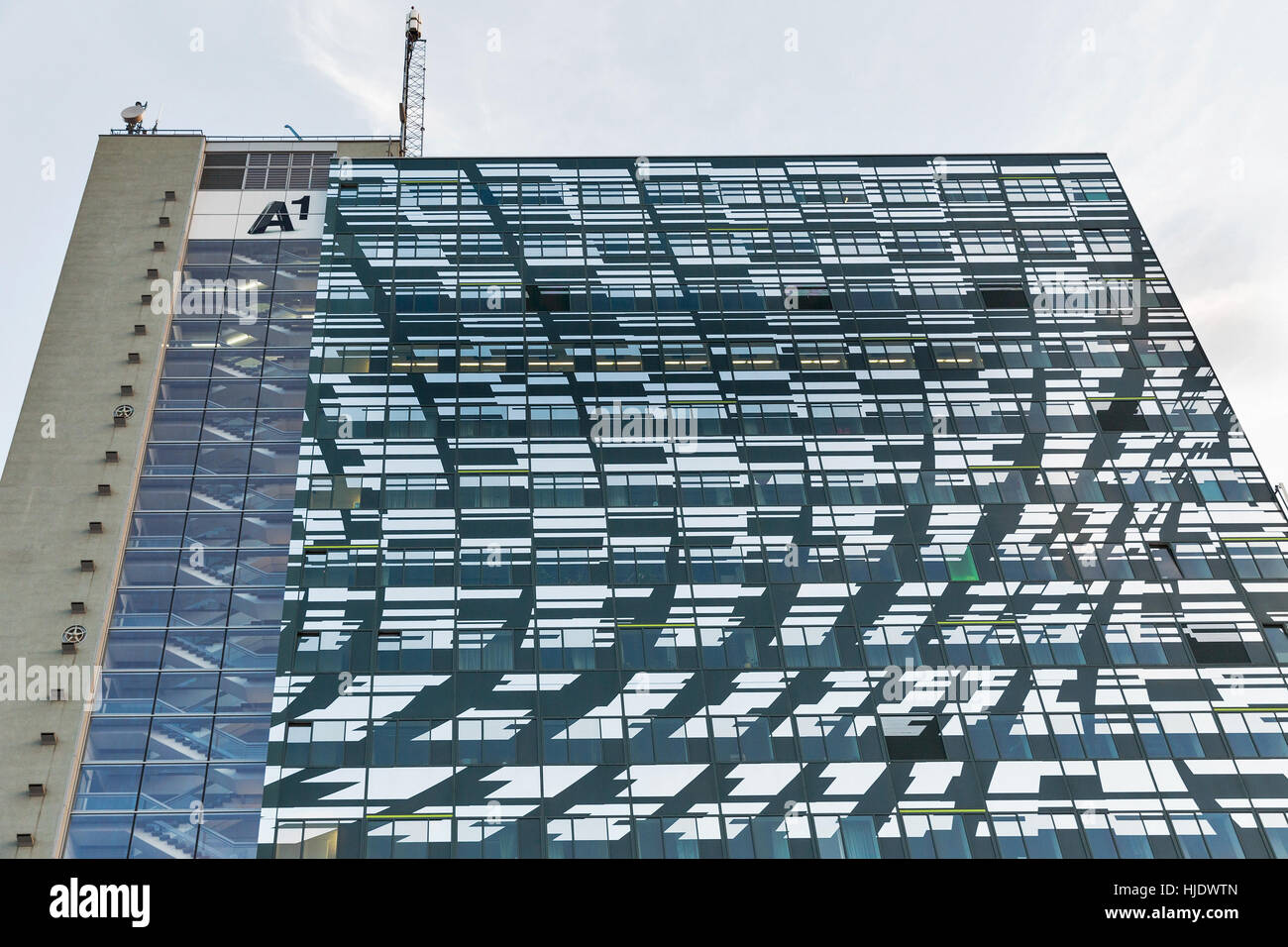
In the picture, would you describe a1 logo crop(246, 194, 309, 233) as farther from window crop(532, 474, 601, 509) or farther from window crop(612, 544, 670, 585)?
window crop(612, 544, 670, 585)

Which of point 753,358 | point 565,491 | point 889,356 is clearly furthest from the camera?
point 889,356

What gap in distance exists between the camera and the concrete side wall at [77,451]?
49.7m

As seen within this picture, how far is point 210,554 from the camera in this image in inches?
2211

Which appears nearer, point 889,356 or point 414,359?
point 414,359

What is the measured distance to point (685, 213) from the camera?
6969cm

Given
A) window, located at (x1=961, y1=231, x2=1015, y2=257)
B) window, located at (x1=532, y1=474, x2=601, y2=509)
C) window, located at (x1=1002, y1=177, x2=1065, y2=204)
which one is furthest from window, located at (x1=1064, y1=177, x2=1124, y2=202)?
window, located at (x1=532, y1=474, x2=601, y2=509)

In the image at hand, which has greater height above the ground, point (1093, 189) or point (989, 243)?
point (1093, 189)

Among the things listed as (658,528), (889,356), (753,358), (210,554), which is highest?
(753,358)

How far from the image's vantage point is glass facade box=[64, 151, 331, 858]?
160 ft

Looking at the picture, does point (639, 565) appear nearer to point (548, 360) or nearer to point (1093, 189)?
point (548, 360)

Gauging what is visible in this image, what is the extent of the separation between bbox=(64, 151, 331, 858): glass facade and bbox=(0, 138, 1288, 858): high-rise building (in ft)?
0.61

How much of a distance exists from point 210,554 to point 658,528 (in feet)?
69.7

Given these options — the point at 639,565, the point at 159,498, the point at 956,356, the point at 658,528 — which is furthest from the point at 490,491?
the point at 956,356
